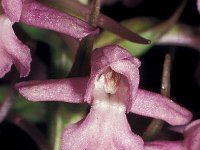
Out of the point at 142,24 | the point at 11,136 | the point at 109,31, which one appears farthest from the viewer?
the point at 11,136

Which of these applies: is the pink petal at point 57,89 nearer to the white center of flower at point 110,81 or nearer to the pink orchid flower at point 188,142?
the white center of flower at point 110,81

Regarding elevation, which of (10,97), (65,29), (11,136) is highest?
(65,29)

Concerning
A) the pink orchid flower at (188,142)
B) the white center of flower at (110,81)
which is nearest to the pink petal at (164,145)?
the pink orchid flower at (188,142)

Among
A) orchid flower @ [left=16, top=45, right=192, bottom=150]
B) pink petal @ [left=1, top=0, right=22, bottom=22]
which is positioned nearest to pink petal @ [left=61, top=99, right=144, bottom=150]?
orchid flower @ [left=16, top=45, right=192, bottom=150]

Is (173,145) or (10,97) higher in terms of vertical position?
(173,145)

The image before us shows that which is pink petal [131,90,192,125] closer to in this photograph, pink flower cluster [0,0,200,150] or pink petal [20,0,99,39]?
pink flower cluster [0,0,200,150]

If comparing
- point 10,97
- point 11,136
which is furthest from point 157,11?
point 10,97

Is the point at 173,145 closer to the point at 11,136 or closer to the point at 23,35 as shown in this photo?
the point at 23,35
